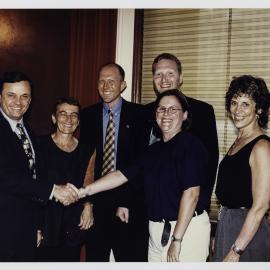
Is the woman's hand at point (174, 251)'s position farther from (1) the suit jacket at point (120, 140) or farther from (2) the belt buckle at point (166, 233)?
(1) the suit jacket at point (120, 140)

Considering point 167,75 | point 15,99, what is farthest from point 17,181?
point 167,75

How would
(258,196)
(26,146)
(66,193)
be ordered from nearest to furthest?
1. (258,196)
2. (26,146)
3. (66,193)

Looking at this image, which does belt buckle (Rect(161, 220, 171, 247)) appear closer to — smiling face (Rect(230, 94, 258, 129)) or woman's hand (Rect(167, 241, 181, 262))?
woman's hand (Rect(167, 241, 181, 262))

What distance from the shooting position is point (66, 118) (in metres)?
2.73

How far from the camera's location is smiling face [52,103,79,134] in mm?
2715

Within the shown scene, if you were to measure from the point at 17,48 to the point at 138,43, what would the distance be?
3.26 feet

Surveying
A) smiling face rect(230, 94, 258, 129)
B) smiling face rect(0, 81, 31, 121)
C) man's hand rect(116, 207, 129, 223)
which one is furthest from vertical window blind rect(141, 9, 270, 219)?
smiling face rect(0, 81, 31, 121)

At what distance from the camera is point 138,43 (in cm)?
338

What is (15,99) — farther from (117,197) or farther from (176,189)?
(176,189)

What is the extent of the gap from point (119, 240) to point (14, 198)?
0.86 meters

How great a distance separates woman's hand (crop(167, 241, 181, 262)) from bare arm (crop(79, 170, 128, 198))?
0.72 meters

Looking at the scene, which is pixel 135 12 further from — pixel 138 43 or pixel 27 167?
pixel 27 167

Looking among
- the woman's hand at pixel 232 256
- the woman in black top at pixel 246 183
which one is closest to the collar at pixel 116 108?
the woman in black top at pixel 246 183

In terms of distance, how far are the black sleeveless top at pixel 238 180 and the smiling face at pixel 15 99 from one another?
124 centimetres
